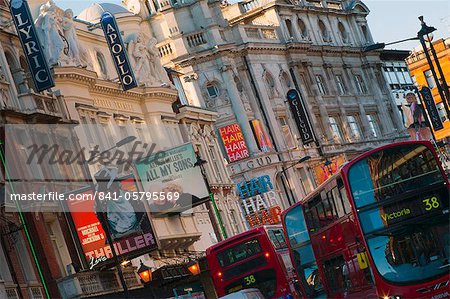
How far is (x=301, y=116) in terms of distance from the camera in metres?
90.4

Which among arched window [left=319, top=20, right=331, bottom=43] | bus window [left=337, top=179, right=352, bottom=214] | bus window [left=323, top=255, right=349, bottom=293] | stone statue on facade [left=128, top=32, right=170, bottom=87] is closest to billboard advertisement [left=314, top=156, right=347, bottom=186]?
arched window [left=319, top=20, right=331, bottom=43]

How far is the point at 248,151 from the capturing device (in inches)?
3337

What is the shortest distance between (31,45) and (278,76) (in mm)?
49038

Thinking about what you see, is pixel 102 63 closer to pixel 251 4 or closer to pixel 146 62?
pixel 146 62

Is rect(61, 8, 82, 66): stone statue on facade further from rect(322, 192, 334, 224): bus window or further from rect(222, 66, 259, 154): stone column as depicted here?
rect(222, 66, 259, 154): stone column

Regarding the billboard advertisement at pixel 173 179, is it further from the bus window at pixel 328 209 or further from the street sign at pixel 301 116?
the street sign at pixel 301 116

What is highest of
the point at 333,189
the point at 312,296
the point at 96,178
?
the point at 96,178

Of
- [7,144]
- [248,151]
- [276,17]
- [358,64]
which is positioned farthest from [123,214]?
[358,64]

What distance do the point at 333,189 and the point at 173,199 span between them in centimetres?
2008

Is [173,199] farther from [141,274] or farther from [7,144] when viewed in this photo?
[7,144]

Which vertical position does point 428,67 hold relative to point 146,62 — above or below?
above

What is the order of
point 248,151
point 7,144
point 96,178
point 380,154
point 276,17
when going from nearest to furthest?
point 380,154 → point 7,144 → point 96,178 → point 248,151 → point 276,17

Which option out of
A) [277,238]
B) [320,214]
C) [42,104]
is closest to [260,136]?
[277,238]

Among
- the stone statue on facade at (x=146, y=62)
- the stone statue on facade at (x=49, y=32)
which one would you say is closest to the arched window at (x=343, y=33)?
the stone statue on facade at (x=146, y=62)
